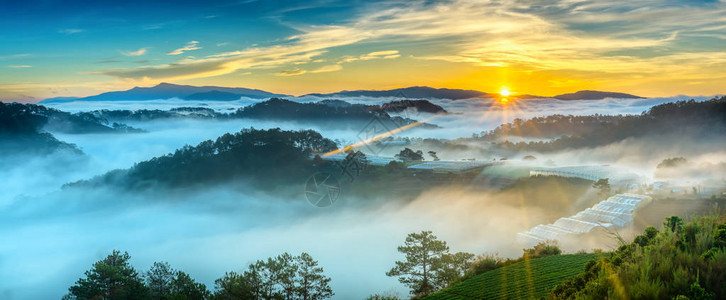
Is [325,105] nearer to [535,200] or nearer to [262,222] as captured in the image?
[262,222]

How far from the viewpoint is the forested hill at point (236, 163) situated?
126m

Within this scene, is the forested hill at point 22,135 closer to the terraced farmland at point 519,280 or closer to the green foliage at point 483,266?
the green foliage at point 483,266

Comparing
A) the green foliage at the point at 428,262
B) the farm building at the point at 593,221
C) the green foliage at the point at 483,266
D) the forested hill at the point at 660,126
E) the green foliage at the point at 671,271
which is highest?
the forested hill at the point at 660,126

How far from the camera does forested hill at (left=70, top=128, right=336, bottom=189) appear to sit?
12581 cm

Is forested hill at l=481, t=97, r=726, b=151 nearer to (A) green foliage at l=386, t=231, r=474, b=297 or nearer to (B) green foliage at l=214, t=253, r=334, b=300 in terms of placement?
(A) green foliage at l=386, t=231, r=474, b=297

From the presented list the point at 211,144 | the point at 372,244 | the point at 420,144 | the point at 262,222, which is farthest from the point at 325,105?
the point at 372,244

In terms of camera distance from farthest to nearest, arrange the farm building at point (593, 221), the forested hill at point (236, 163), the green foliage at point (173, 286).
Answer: the forested hill at point (236, 163) < the farm building at point (593, 221) < the green foliage at point (173, 286)

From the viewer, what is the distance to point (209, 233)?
126812mm

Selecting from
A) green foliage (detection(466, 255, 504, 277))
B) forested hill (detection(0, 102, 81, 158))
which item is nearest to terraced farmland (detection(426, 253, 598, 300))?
green foliage (detection(466, 255, 504, 277))

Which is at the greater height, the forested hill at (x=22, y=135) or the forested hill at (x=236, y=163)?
the forested hill at (x=22, y=135)

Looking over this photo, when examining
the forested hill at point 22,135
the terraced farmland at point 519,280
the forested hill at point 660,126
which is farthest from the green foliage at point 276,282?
the forested hill at point 22,135

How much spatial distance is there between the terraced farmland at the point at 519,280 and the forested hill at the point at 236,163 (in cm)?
10465

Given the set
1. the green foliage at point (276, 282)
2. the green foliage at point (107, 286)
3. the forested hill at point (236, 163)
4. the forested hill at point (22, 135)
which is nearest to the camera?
the green foliage at point (276, 282)

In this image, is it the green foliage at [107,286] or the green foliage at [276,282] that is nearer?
the green foliage at [276,282]
